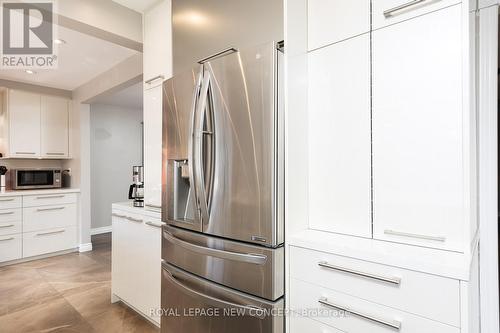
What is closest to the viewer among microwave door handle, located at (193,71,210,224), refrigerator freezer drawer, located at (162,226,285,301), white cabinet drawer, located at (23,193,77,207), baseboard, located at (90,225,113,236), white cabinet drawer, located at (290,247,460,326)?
white cabinet drawer, located at (290,247,460,326)

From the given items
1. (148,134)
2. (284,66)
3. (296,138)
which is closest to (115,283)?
(148,134)

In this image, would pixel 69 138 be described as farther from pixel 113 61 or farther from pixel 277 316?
pixel 277 316

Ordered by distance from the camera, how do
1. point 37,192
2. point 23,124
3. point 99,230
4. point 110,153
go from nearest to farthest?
1. point 37,192
2. point 23,124
3. point 99,230
4. point 110,153

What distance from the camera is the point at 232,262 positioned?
1.39 m

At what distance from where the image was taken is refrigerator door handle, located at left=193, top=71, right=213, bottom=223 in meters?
1.50

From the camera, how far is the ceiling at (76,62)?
276 cm

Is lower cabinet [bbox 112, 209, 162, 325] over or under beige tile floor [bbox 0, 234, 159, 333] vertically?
over

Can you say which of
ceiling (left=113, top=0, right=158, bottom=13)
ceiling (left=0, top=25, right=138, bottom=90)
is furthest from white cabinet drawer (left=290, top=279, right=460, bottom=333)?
ceiling (left=0, top=25, right=138, bottom=90)

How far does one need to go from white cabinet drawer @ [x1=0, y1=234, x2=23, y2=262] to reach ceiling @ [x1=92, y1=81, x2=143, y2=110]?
2147 mm

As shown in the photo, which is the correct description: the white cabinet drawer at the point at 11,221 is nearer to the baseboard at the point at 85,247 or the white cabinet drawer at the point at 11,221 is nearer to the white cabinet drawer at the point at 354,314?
the baseboard at the point at 85,247

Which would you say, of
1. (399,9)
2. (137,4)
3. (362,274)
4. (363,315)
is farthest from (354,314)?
(137,4)

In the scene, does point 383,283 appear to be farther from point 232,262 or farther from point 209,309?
point 209,309

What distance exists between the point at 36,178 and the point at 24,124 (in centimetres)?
80

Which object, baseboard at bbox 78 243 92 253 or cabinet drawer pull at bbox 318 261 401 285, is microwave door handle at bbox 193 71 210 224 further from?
baseboard at bbox 78 243 92 253
